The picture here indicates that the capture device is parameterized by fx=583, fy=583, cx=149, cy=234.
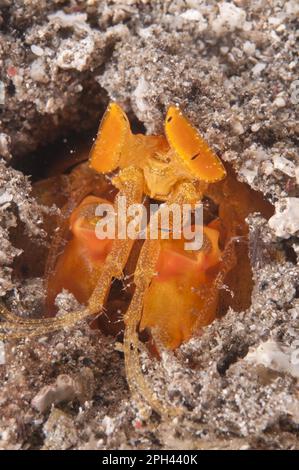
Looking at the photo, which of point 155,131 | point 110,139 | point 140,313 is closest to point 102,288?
point 140,313

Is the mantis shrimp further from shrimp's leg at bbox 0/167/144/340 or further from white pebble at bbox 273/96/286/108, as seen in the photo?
white pebble at bbox 273/96/286/108

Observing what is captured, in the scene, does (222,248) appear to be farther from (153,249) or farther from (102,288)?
(102,288)

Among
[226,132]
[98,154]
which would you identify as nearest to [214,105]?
[226,132]

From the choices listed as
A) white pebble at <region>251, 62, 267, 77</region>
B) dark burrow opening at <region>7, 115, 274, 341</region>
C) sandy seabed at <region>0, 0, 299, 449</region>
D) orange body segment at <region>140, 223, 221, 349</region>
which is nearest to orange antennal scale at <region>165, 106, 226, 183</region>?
sandy seabed at <region>0, 0, 299, 449</region>

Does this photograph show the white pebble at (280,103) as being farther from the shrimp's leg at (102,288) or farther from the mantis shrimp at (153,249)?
the shrimp's leg at (102,288)
